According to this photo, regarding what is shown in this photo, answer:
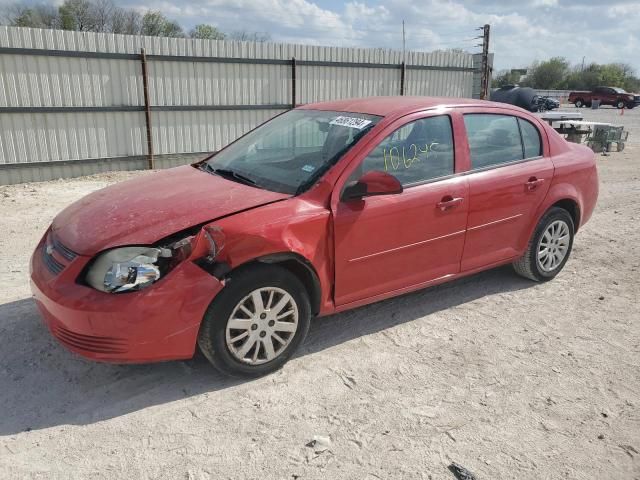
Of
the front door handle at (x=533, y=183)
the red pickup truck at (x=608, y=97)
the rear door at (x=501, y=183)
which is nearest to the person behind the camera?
the rear door at (x=501, y=183)

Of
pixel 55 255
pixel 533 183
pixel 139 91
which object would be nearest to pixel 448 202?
pixel 533 183

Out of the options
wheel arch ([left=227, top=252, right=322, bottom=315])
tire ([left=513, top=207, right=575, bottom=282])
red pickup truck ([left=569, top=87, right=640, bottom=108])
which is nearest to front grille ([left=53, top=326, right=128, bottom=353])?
wheel arch ([left=227, top=252, right=322, bottom=315])

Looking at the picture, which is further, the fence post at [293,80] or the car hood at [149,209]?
the fence post at [293,80]

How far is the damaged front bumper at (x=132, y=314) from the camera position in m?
2.90

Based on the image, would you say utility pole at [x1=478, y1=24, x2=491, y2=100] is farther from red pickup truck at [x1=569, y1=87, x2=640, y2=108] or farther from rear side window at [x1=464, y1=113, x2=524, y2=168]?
red pickup truck at [x1=569, y1=87, x2=640, y2=108]

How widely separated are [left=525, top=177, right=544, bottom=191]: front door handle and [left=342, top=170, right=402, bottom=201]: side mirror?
1.58 m

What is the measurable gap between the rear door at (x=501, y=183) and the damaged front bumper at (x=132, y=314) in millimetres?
2212

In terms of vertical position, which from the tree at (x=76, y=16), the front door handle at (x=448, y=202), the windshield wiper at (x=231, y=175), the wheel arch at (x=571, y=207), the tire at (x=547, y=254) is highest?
the tree at (x=76, y=16)

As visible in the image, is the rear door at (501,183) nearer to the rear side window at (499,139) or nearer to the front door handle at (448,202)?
the rear side window at (499,139)

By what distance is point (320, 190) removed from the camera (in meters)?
3.50

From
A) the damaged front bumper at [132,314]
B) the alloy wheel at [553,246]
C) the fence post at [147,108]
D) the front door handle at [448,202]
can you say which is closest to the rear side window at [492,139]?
the front door handle at [448,202]

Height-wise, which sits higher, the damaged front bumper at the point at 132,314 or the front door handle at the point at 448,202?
the front door handle at the point at 448,202

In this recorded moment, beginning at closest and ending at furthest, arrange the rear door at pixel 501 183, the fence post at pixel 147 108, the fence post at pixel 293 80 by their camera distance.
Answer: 1. the rear door at pixel 501 183
2. the fence post at pixel 147 108
3. the fence post at pixel 293 80

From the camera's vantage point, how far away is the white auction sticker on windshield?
12.6ft
